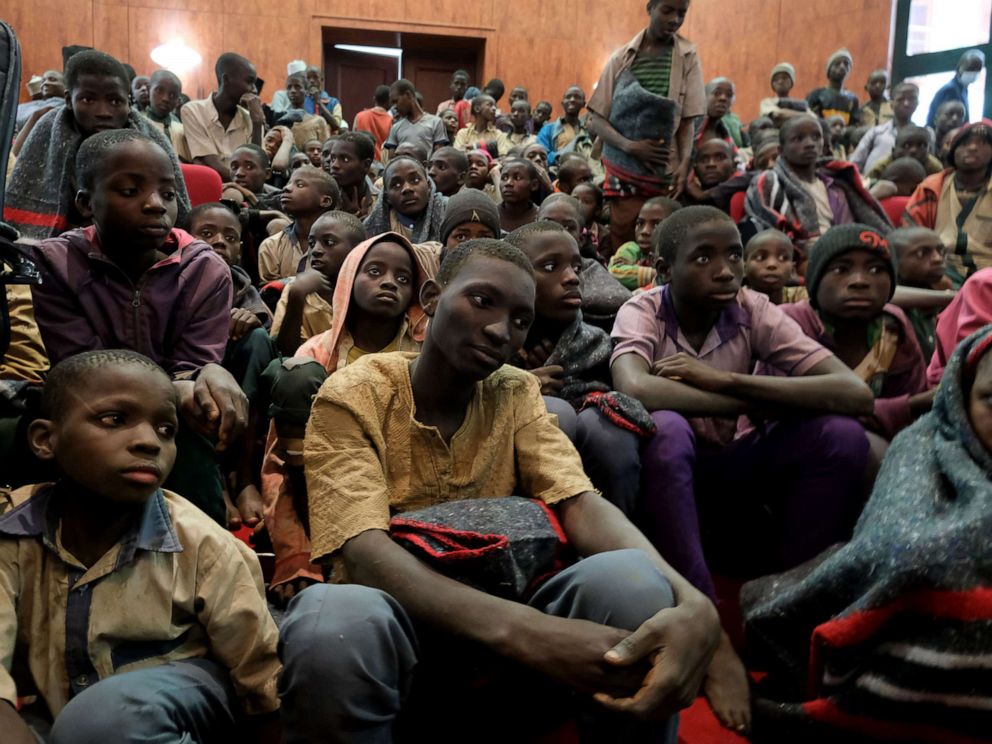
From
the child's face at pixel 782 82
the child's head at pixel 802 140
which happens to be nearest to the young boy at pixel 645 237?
the child's head at pixel 802 140

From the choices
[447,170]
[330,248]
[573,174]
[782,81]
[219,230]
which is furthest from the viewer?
[782,81]

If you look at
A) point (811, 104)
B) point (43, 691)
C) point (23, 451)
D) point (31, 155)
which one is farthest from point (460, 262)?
point (811, 104)

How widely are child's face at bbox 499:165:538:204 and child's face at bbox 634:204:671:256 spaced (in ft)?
1.73

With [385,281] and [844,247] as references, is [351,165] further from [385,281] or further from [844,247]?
[844,247]

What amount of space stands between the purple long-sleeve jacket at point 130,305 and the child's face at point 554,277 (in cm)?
76

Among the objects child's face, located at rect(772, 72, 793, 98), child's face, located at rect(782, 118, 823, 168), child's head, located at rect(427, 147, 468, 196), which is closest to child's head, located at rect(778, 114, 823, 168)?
child's face, located at rect(782, 118, 823, 168)

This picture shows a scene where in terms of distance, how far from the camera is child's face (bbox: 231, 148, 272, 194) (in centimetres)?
455

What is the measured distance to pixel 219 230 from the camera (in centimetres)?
292

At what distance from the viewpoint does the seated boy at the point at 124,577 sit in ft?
3.76

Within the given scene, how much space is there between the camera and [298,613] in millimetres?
1097

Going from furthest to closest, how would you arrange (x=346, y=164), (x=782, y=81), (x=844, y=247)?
(x=782, y=81)
(x=346, y=164)
(x=844, y=247)

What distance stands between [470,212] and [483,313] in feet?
4.47

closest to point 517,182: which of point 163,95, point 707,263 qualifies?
point 707,263

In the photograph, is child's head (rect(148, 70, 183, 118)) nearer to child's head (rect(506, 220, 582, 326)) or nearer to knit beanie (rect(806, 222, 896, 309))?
child's head (rect(506, 220, 582, 326))
